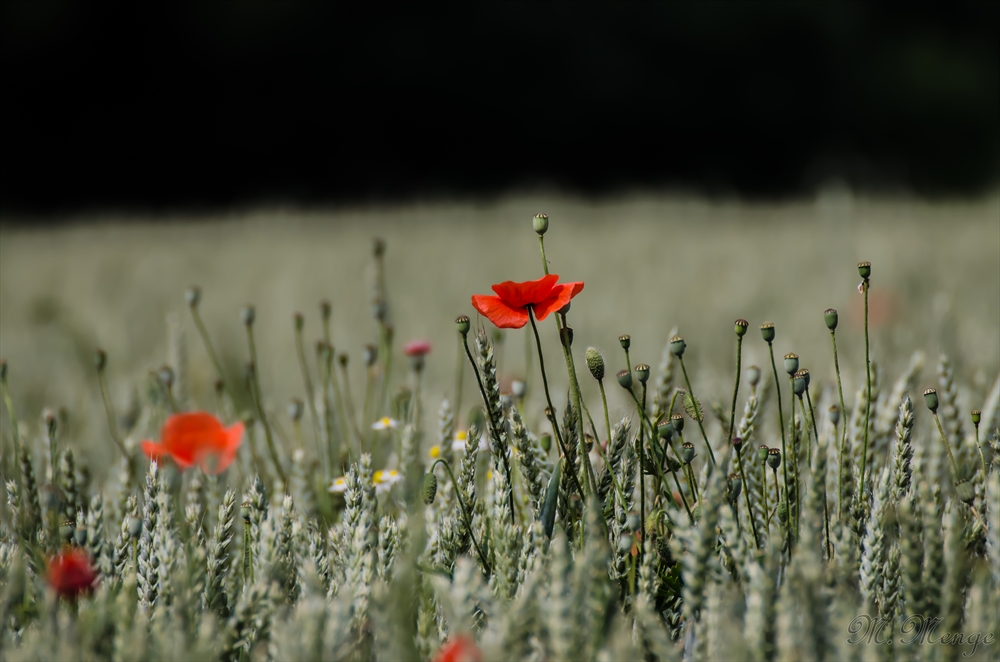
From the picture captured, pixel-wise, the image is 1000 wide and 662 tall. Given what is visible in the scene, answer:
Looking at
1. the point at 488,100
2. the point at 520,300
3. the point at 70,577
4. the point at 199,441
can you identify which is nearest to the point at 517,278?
the point at 199,441

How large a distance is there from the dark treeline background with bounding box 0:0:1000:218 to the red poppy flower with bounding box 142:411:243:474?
295 inches

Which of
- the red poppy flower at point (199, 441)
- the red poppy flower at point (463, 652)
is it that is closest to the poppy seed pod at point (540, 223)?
the red poppy flower at point (463, 652)

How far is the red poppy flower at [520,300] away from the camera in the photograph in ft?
2.51

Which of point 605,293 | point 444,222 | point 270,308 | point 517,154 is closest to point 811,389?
point 605,293

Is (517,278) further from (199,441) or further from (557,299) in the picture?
(557,299)

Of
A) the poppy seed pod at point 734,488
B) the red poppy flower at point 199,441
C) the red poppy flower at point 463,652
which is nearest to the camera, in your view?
the red poppy flower at point 463,652

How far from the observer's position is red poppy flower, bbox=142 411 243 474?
0.96 m

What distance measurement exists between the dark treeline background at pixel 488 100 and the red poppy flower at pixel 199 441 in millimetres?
7484

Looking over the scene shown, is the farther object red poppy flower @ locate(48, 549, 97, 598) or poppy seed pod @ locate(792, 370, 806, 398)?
poppy seed pod @ locate(792, 370, 806, 398)

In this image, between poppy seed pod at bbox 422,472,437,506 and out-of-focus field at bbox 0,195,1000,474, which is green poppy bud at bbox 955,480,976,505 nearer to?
out-of-focus field at bbox 0,195,1000,474

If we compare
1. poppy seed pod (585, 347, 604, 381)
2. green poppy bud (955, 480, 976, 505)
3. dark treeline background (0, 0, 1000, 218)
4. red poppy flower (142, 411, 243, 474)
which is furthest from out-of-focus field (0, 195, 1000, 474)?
dark treeline background (0, 0, 1000, 218)

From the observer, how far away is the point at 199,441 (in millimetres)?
984

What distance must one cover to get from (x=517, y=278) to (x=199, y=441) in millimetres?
2327

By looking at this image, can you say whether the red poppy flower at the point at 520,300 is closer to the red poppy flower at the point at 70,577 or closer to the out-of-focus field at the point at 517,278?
the out-of-focus field at the point at 517,278
